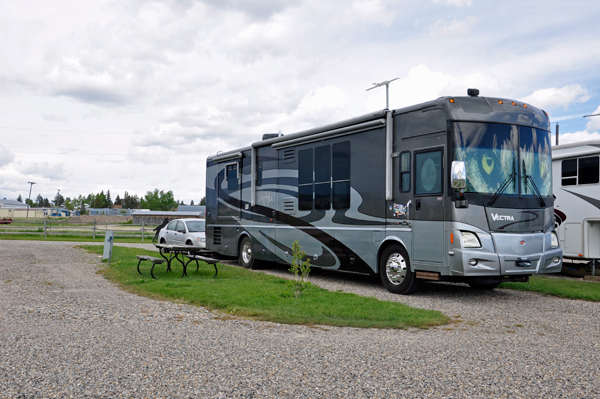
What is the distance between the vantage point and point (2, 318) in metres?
6.88

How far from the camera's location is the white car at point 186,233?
18.6 meters

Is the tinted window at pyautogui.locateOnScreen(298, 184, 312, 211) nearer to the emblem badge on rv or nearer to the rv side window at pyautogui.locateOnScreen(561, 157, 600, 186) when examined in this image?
the emblem badge on rv

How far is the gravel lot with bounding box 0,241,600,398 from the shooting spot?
13.7 ft

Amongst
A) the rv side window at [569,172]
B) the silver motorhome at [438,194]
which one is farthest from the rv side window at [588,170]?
the silver motorhome at [438,194]

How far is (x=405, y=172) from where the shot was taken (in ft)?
31.8

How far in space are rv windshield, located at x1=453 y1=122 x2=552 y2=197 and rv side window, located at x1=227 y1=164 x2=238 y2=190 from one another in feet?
26.4

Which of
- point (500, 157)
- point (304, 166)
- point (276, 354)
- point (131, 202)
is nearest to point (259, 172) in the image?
point (304, 166)

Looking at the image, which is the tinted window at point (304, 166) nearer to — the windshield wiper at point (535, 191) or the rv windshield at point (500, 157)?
the rv windshield at point (500, 157)

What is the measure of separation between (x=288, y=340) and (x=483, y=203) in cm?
447

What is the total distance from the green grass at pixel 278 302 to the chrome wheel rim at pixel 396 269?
3.81 feet

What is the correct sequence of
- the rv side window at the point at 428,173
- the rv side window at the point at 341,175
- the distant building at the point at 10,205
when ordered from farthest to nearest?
the distant building at the point at 10,205
the rv side window at the point at 341,175
the rv side window at the point at 428,173

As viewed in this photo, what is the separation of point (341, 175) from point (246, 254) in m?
4.99

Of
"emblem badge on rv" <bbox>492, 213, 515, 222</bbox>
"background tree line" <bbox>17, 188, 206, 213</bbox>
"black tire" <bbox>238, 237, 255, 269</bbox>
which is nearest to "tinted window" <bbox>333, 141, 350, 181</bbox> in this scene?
"emblem badge on rv" <bbox>492, 213, 515, 222</bbox>

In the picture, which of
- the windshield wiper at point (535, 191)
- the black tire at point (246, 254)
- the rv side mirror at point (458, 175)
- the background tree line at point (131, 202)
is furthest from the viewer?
the background tree line at point (131, 202)
